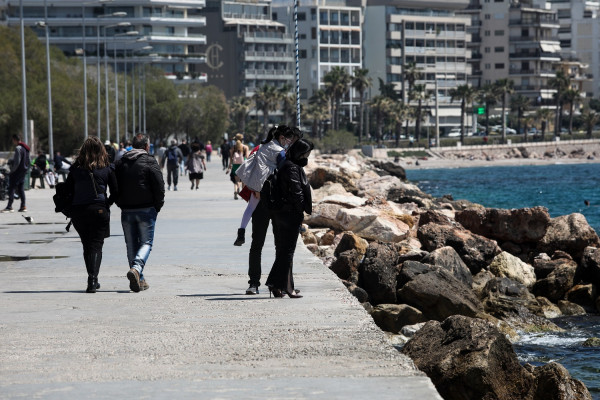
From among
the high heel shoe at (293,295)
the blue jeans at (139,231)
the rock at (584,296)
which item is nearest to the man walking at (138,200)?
the blue jeans at (139,231)

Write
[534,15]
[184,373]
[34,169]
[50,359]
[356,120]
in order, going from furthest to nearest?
[534,15] < [356,120] < [34,169] < [50,359] < [184,373]

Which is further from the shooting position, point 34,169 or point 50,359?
point 34,169

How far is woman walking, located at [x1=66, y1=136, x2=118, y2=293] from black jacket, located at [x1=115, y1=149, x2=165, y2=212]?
0.11 metres

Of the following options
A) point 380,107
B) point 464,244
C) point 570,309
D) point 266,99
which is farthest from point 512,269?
point 380,107

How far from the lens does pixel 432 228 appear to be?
22.7 m

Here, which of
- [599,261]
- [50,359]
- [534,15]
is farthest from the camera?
[534,15]

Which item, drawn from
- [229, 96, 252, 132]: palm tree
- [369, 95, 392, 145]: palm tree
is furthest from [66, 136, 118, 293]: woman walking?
[369, 95, 392, 145]: palm tree

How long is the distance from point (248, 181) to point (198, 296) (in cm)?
132

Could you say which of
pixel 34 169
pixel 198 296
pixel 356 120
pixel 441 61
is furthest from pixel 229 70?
pixel 198 296

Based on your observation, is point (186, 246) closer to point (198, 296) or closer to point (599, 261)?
point (198, 296)

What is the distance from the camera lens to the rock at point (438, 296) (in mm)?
16172

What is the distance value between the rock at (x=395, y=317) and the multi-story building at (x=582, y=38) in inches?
6888

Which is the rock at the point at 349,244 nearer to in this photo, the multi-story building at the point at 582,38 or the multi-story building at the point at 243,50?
the multi-story building at the point at 243,50

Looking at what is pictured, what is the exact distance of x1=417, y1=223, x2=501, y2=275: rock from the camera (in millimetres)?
21750
